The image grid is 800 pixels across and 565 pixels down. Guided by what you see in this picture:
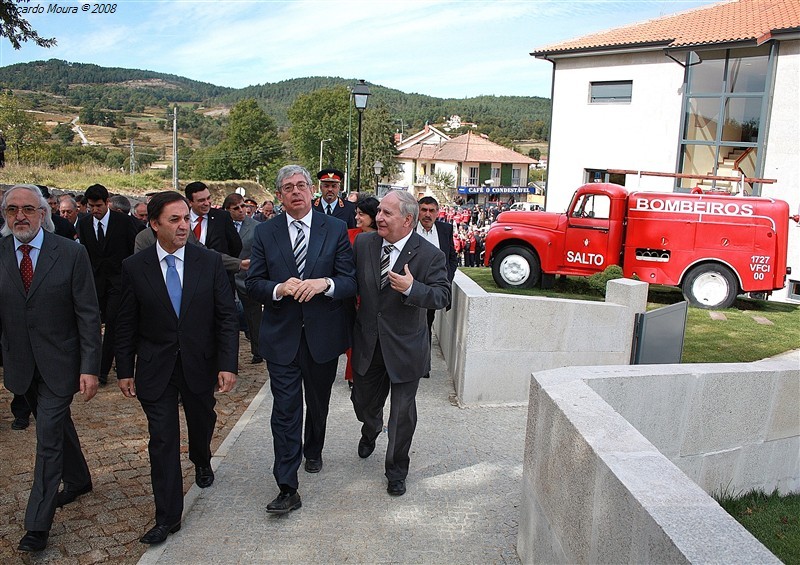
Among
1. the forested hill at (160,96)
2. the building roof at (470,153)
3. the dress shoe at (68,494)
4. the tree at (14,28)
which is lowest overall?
the dress shoe at (68,494)

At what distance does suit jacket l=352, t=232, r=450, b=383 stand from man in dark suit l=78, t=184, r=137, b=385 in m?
3.65

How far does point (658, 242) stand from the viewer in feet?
43.7

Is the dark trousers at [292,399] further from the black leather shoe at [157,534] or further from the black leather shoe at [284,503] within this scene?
the black leather shoe at [157,534]

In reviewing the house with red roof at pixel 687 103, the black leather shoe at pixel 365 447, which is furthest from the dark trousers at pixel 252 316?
the house with red roof at pixel 687 103

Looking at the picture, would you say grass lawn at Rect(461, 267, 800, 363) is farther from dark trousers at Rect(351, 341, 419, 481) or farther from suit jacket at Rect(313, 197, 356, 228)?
dark trousers at Rect(351, 341, 419, 481)

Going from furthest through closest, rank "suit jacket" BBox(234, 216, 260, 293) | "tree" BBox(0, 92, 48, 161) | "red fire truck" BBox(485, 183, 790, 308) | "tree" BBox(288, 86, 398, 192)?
"tree" BBox(288, 86, 398, 192), "tree" BBox(0, 92, 48, 161), "red fire truck" BBox(485, 183, 790, 308), "suit jacket" BBox(234, 216, 260, 293)

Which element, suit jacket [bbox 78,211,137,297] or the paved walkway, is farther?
suit jacket [bbox 78,211,137,297]

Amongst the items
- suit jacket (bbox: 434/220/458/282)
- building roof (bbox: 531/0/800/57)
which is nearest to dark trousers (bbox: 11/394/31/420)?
suit jacket (bbox: 434/220/458/282)

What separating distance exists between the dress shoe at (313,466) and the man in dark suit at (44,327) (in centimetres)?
169

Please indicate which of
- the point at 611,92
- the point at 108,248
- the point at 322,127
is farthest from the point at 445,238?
the point at 322,127

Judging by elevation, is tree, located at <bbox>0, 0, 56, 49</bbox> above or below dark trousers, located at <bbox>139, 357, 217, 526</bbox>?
above

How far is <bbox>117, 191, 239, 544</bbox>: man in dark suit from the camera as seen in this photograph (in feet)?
13.0

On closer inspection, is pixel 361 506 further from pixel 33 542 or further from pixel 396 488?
pixel 33 542

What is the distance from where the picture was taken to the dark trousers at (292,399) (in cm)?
425
